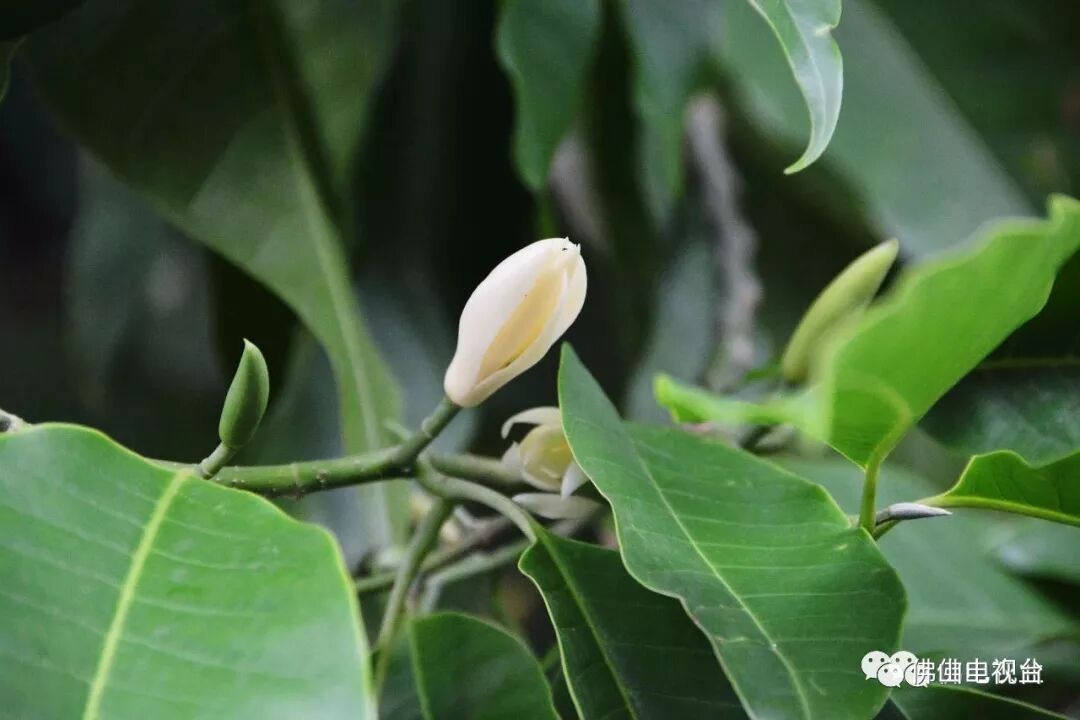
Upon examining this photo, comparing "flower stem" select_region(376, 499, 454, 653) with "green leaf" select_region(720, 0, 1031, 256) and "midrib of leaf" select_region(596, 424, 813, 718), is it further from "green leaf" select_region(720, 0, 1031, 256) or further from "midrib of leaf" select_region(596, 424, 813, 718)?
"green leaf" select_region(720, 0, 1031, 256)

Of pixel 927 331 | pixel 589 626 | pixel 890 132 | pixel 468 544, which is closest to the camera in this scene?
pixel 927 331

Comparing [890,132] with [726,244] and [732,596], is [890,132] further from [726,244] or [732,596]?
[732,596]

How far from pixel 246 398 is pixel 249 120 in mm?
304

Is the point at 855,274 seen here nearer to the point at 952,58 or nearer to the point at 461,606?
the point at 461,606

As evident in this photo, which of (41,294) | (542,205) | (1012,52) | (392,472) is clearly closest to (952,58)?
(1012,52)

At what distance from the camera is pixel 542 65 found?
1.72ft

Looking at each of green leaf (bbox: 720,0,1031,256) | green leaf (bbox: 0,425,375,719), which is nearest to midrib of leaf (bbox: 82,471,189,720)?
green leaf (bbox: 0,425,375,719)

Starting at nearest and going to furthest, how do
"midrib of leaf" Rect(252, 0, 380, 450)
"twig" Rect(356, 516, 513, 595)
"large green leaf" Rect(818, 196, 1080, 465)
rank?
"large green leaf" Rect(818, 196, 1080, 465), "twig" Rect(356, 516, 513, 595), "midrib of leaf" Rect(252, 0, 380, 450)

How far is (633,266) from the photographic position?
78 cm

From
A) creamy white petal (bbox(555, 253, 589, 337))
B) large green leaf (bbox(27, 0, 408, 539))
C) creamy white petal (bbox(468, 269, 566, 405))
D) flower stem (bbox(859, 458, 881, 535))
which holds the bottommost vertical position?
flower stem (bbox(859, 458, 881, 535))

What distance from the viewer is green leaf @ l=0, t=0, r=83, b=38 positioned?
0.40 metres

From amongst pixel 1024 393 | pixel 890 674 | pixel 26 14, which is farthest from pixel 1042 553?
pixel 26 14

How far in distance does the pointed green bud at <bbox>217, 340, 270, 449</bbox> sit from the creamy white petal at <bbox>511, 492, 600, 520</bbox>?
118mm

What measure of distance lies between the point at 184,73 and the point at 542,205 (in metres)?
0.22
